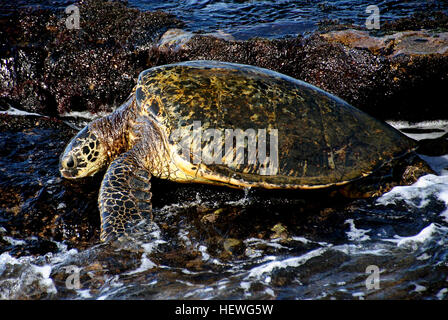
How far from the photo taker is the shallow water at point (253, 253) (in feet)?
9.10

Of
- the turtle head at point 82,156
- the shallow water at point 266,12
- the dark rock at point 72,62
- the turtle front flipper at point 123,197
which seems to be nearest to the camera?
Result: the turtle front flipper at point 123,197

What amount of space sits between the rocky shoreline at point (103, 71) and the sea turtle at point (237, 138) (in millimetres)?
664

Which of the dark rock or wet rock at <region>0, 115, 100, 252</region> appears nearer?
wet rock at <region>0, 115, 100, 252</region>

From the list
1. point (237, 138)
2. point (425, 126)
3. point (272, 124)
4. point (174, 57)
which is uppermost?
point (174, 57)

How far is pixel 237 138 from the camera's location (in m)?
3.77

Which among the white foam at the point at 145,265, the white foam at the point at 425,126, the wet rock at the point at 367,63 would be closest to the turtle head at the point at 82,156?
the white foam at the point at 145,265

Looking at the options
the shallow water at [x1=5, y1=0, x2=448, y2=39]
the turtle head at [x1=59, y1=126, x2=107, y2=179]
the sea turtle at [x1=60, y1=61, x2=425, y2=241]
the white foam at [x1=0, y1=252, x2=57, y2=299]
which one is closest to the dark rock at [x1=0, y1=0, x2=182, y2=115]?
the shallow water at [x1=5, y1=0, x2=448, y2=39]

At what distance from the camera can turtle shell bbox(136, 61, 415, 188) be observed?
374 centimetres

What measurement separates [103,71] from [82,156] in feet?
8.40

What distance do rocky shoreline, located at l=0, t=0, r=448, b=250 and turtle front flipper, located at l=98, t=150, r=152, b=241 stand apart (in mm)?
325

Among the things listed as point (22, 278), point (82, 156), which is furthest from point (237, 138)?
point (22, 278)

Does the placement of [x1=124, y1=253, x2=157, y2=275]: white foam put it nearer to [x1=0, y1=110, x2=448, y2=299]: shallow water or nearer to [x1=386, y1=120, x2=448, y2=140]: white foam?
[x1=0, y1=110, x2=448, y2=299]: shallow water

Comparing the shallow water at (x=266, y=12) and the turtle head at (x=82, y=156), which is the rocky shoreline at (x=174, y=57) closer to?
the shallow water at (x=266, y=12)

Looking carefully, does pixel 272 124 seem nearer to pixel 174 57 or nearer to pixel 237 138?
pixel 237 138
